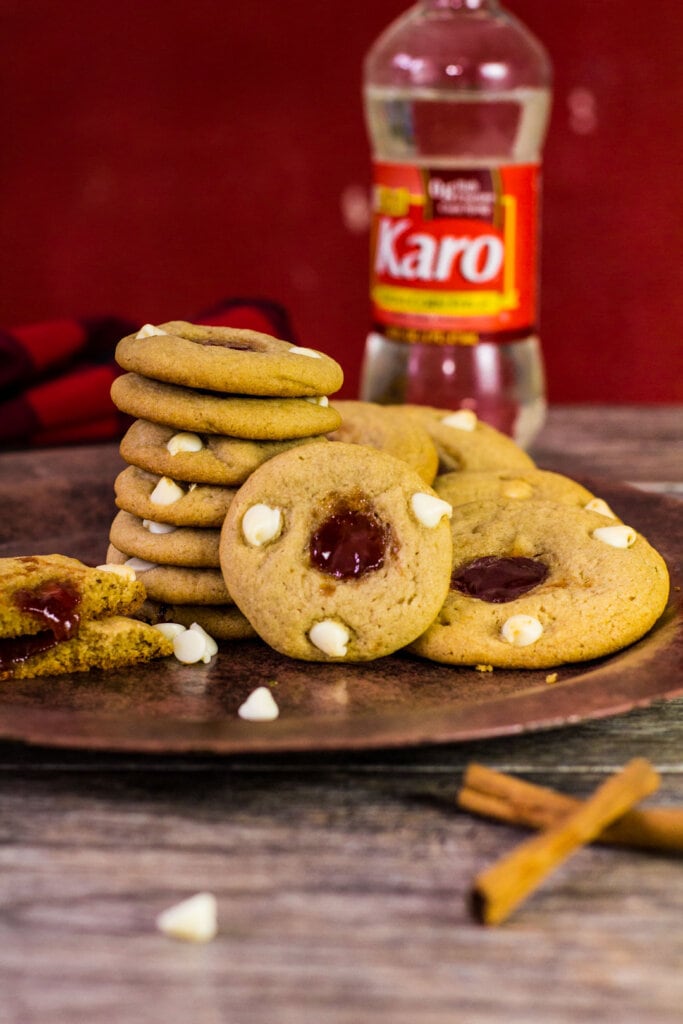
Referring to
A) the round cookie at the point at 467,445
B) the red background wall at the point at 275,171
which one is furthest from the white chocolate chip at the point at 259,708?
the red background wall at the point at 275,171

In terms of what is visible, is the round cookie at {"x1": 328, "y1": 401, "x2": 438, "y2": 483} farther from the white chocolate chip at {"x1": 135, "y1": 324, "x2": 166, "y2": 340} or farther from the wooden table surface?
the wooden table surface

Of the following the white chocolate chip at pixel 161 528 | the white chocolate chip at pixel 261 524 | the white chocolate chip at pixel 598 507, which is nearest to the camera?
the white chocolate chip at pixel 261 524

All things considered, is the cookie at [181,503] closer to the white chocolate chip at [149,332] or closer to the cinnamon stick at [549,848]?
the white chocolate chip at [149,332]

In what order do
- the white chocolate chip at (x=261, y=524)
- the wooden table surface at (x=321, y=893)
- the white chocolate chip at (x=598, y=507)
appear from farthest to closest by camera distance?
1. the white chocolate chip at (x=598, y=507)
2. the white chocolate chip at (x=261, y=524)
3. the wooden table surface at (x=321, y=893)

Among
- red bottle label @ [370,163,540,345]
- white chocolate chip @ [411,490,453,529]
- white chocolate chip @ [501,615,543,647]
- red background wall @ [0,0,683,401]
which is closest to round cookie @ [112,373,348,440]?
white chocolate chip @ [411,490,453,529]

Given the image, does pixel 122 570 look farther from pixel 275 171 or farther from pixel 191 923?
pixel 275 171

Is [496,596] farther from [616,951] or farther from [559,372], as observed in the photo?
[559,372]

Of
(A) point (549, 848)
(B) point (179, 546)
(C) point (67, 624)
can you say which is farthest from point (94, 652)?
(A) point (549, 848)
